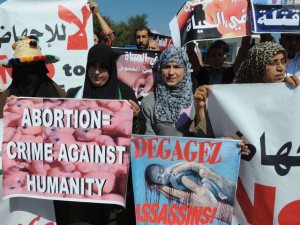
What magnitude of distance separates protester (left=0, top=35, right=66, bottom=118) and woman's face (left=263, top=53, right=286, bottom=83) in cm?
163

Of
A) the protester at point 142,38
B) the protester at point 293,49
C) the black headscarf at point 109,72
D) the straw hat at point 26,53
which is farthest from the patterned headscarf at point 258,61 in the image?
the protester at point 142,38

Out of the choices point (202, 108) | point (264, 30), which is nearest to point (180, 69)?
point (202, 108)

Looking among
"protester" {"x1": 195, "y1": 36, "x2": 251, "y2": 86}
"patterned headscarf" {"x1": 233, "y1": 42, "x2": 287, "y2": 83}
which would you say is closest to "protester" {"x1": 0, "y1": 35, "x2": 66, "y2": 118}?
"patterned headscarf" {"x1": 233, "y1": 42, "x2": 287, "y2": 83}

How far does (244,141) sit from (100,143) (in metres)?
0.98

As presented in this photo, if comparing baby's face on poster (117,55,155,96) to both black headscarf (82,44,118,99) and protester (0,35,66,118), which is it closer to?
protester (0,35,66,118)

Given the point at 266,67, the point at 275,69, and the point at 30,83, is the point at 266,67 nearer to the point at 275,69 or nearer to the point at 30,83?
the point at 275,69

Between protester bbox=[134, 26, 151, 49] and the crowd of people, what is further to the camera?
protester bbox=[134, 26, 151, 49]

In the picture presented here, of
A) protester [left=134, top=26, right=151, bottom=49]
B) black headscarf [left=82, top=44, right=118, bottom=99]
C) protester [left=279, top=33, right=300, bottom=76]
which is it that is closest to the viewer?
black headscarf [left=82, top=44, right=118, bottom=99]

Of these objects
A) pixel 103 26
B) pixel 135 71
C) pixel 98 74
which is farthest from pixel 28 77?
pixel 135 71

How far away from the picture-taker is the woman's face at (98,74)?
2.81 m

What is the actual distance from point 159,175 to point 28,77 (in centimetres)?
132

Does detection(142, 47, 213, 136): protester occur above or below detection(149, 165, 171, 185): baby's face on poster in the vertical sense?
above

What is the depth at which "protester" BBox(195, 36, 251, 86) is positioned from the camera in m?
4.18

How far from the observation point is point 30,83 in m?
2.98
